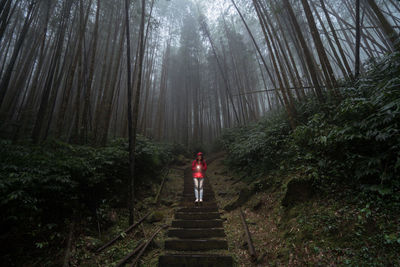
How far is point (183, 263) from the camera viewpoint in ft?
8.00

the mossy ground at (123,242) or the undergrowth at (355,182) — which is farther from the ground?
the undergrowth at (355,182)

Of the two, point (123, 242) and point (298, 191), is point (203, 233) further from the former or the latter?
point (298, 191)

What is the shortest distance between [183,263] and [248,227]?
4.97ft

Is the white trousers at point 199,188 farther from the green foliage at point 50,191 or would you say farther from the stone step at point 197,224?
the green foliage at point 50,191

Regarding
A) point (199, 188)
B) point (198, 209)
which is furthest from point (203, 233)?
point (199, 188)

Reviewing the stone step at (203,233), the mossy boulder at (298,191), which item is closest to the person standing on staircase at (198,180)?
the stone step at (203,233)

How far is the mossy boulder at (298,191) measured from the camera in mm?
2803

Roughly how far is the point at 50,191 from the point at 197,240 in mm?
2484

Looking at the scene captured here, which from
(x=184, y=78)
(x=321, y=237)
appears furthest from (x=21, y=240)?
(x=184, y=78)

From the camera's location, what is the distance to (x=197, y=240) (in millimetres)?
2893

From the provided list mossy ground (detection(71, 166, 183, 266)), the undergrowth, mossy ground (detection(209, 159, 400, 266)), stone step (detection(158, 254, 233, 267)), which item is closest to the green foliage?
mossy ground (detection(71, 166, 183, 266))

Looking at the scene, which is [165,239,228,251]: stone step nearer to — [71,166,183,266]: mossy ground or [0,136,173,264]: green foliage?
[71,166,183,266]: mossy ground

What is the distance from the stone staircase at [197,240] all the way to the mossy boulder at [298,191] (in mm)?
1360

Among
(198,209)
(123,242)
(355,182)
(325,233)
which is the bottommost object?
(123,242)
